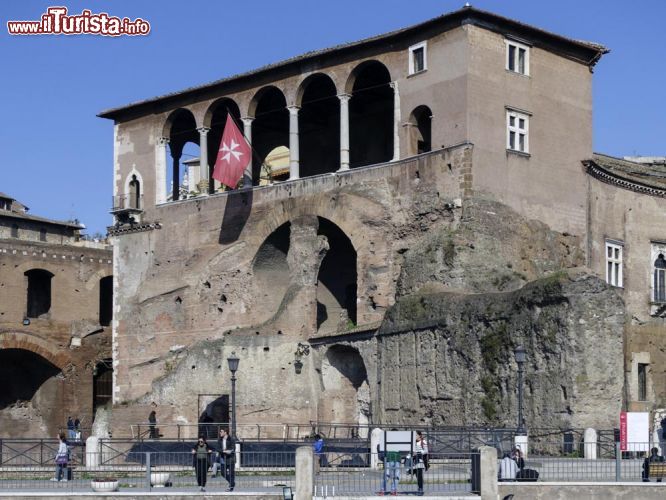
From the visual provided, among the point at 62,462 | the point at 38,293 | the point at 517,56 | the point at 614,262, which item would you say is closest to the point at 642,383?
the point at 614,262

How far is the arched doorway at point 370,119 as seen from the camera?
168ft

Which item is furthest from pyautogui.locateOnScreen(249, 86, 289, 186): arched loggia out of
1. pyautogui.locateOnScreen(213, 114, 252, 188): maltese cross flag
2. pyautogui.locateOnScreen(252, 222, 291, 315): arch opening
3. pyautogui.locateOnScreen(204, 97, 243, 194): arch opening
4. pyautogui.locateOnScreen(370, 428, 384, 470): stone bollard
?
pyautogui.locateOnScreen(370, 428, 384, 470): stone bollard

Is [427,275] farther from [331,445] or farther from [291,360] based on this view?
[331,445]

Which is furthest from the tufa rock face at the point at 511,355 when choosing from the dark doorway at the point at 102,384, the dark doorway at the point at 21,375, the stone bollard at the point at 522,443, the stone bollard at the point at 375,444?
the dark doorway at the point at 21,375

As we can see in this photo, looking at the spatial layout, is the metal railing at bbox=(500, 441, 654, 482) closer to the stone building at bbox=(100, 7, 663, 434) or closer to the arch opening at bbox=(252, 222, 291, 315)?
the stone building at bbox=(100, 7, 663, 434)

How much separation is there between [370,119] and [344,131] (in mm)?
3612

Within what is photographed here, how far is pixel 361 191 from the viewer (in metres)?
47.7

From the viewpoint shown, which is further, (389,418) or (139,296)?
(139,296)

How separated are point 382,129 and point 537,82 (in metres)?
7.42

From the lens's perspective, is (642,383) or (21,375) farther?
(21,375)

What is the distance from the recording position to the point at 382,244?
46531 mm

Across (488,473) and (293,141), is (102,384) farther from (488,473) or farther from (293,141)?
(488,473)

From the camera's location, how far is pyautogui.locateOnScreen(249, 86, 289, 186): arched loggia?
5500 centimetres

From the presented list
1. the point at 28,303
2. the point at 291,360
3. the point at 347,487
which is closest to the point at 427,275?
the point at 291,360
